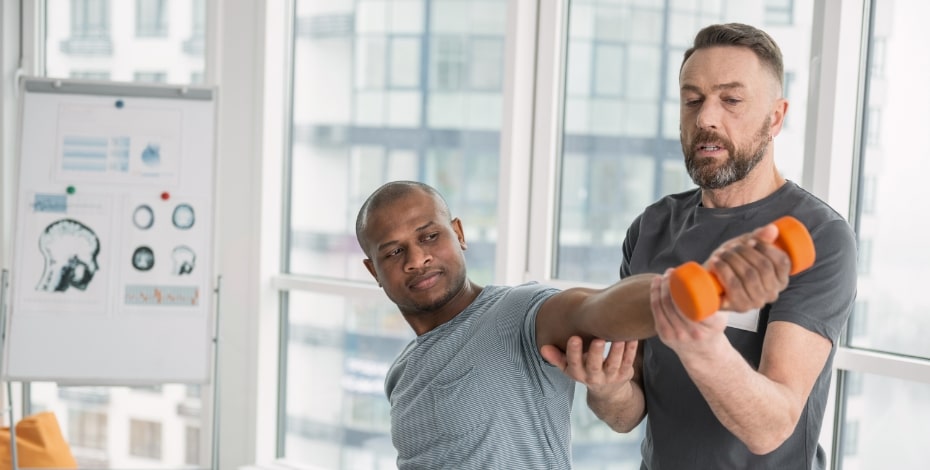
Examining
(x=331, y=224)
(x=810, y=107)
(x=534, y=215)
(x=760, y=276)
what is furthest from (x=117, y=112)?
(x=760, y=276)

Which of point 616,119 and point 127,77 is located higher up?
point 127,77

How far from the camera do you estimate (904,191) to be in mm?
2369

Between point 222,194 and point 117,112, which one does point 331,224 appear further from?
point 117,112

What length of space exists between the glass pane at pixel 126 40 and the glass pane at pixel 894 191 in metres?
2.90

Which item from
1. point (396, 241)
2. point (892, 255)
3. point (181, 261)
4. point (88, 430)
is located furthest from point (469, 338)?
point (88, 430)

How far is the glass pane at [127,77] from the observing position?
13.4ft

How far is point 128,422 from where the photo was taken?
13.9 ft

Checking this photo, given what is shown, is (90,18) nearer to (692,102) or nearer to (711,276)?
(692,102)

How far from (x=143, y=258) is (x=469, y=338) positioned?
226 cm

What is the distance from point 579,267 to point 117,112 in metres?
1.92

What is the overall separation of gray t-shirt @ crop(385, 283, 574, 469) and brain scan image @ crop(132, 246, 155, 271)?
2.15 m

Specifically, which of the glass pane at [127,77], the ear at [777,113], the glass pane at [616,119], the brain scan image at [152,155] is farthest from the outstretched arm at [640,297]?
the glass pane at [127,77]

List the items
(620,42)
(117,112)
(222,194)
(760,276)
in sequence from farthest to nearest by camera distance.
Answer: (222,194) → (117,112) → (620,42) → (760,276)

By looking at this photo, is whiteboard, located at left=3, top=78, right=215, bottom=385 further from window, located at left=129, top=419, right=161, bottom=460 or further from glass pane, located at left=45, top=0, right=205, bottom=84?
window, located at left=129, top=419, right=161, bottom=460
